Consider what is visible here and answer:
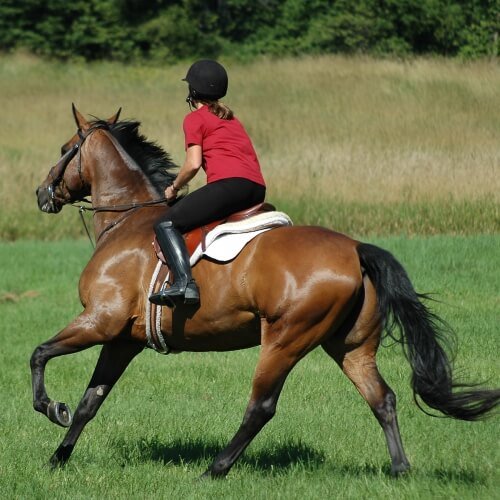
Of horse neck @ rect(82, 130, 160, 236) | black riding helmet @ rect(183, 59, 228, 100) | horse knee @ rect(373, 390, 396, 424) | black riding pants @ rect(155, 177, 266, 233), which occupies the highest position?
black riding helmet @ rect(183, 59, 228, 100)

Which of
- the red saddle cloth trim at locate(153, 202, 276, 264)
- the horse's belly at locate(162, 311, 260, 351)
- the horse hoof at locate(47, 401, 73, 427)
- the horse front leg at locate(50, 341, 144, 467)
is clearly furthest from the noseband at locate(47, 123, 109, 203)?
the horse hoof at locate(47, 401, 73, 427)

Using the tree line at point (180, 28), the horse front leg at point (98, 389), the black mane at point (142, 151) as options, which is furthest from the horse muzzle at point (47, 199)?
the tree line at point (180, 28)

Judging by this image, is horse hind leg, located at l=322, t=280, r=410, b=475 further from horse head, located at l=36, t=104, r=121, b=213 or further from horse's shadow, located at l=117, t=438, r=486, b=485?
horse head, located at l=36, t=104, r=121, b=213

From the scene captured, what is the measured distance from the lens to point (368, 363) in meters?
6.94

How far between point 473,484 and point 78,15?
47.2 meters

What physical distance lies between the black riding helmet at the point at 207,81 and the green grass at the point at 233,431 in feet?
8.26

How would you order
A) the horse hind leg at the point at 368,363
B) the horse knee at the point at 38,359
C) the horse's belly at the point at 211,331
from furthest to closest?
the horse knee at the point at 38,359, the horse's belly at the point at 211,331, the horse hind leg at the point at 368,363

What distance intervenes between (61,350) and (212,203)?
57.9 inches

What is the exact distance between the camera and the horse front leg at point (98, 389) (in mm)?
7547

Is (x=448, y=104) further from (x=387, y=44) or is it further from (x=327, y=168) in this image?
(x=387, y=44)

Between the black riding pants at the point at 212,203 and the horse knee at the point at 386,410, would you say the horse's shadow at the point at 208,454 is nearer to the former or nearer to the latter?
the horse knee at the point at 386,410

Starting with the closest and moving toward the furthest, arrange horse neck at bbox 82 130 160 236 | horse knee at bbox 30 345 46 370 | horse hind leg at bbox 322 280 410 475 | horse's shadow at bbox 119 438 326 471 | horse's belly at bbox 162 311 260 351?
horse hind leg at bbox 322 280 410 475 → horse's belly at bbox 162 311 260 351 → horse knee at bbox 30 345 46 370 → horse's shadow at bbox 119 438 326 471 → horse neck at bbox 82 130 160 236

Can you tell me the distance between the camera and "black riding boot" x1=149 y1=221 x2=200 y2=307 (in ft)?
22.5

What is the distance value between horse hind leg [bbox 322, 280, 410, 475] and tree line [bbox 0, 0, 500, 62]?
3659 centimetres
